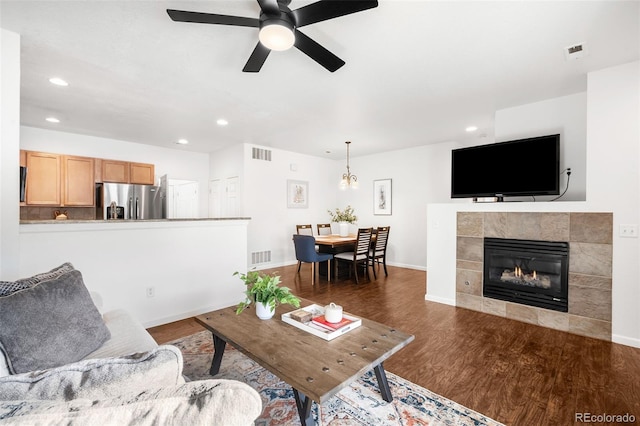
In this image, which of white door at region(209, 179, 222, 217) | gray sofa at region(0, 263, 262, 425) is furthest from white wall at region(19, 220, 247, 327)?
white door at region(209, 179, 222, 217)

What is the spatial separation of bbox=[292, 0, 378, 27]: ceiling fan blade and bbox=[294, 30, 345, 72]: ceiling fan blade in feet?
0.41

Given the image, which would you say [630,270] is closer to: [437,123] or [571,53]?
[571,53]

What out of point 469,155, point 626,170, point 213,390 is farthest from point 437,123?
point 213,390

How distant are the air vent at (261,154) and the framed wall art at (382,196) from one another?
8.39 ft

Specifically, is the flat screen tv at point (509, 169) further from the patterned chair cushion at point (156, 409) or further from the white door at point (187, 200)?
the white door at point (187, 200)

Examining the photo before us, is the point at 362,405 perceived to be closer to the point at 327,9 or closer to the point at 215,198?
the point at 327,9

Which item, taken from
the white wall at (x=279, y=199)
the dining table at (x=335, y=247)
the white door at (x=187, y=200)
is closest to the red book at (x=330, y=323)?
the dining table at (x=335, y=247)

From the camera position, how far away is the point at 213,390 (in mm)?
571

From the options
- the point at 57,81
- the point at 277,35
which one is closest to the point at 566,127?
the point at 277,35

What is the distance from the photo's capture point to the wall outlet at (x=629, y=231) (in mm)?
2619

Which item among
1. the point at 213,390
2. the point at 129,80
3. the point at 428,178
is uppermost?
the point at 129,80

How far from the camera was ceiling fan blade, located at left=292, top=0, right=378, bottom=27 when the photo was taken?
158 cm

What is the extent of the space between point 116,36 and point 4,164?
129cm

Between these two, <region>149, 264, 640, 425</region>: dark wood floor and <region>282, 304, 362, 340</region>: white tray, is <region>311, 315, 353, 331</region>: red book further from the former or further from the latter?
<region>149, 264, 640, 425</region>: dark wood floor
